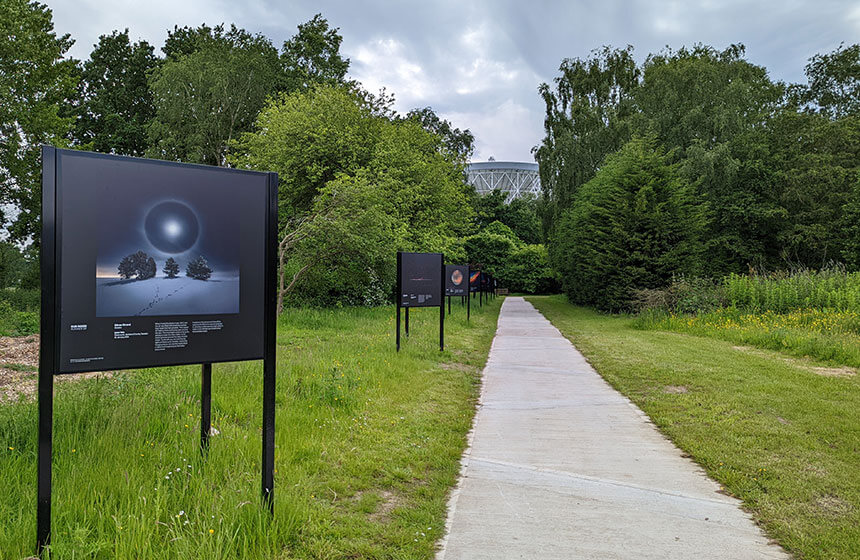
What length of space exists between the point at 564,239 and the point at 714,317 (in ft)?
55.4

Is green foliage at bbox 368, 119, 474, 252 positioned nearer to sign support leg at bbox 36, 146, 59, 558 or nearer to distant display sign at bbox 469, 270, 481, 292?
distant display sign at bbox 469, 270, 481, 292

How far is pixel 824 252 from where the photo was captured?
106ft

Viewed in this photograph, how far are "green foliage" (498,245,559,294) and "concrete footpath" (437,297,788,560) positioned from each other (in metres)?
51.8

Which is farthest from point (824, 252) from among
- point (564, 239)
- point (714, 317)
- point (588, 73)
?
point (714, 317)

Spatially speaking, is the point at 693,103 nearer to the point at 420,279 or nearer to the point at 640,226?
the point at 640,226

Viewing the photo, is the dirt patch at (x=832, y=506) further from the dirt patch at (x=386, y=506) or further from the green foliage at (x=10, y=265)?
the green foliage at (x=10, y=265)

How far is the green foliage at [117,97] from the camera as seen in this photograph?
39.3m

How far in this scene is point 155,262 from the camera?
3.16 metres

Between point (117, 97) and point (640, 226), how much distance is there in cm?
3694

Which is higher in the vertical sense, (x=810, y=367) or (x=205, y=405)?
(x=205, y=405)

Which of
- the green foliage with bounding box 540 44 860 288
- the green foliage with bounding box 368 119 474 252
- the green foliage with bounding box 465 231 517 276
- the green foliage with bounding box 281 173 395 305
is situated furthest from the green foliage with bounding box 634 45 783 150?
the green foliage with bounding box 465 231 517 276

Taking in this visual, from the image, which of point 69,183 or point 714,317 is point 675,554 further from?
point 714,317

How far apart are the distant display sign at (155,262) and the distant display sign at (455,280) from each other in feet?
43.8

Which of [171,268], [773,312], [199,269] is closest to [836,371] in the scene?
[773,312]
